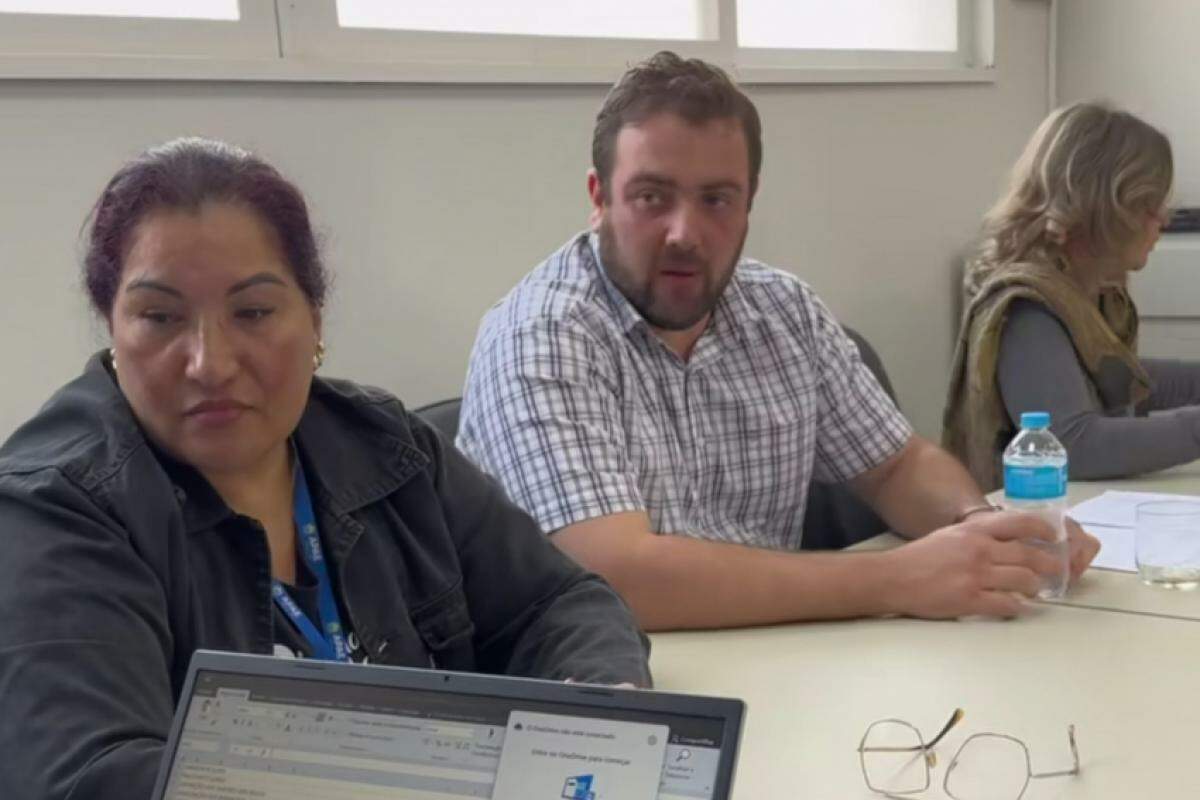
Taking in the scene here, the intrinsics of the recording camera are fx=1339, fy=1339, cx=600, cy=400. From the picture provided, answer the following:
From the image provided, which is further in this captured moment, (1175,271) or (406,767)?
(1175,271)

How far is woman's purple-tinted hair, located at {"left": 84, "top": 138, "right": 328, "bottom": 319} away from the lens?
3.70 feet

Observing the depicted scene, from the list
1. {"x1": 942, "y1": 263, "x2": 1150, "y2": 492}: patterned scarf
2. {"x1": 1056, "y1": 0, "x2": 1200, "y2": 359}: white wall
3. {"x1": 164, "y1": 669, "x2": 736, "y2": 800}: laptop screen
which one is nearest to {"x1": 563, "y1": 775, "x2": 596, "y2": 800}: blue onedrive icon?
{"x1": 164, "y1": 669, "x2": 736, "y2": 800}: laptop screen

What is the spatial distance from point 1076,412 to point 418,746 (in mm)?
1714

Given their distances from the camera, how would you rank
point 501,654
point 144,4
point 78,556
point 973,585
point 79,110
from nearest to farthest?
point 78,556 → point 501,654 → point 973,585 → point 79,110 → point 144,4

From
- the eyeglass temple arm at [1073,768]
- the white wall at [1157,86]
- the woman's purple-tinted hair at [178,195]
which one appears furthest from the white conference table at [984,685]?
the white wall at [1157,86]

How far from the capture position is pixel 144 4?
187 cm

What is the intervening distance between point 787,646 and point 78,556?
76cm

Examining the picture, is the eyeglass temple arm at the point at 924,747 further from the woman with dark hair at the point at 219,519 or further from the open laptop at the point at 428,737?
the open laptop at the point at 428,737

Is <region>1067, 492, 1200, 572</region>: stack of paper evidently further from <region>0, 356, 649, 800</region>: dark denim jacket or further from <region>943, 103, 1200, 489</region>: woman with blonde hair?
<region>0, 356, 649, 800</region>: dark denim jacket

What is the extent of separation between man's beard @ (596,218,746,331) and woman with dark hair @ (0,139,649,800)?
51 cm

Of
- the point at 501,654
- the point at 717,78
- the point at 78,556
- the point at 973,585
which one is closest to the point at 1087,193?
the point at 717,78

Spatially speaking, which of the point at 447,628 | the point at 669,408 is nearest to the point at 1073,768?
the point at 447,628

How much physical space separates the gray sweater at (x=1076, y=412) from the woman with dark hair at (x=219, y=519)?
1.13 m

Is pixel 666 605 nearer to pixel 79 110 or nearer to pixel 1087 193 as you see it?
pixel 79 110
